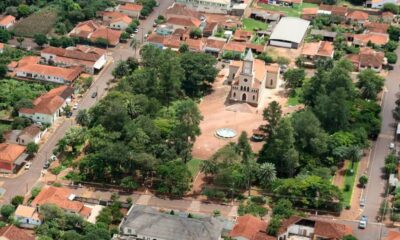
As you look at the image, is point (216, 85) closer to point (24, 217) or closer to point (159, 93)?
point (159, 93)

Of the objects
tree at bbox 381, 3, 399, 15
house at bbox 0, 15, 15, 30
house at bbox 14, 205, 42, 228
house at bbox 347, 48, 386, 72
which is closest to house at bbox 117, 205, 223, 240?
house at bbox 14, 205, 42, 228

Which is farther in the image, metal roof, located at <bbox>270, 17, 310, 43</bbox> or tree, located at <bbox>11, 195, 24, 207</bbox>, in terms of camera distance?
metal roof, located at <bbox>270, 17, 310, 43</bbox>

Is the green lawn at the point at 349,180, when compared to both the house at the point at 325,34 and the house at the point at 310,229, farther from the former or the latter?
the house at the point at 325,34

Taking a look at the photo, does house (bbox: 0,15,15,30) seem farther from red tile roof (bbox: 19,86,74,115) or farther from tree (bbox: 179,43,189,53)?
tree (bbox: 179,43,189,53)

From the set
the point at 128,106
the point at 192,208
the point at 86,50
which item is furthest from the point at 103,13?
the point at 192,208

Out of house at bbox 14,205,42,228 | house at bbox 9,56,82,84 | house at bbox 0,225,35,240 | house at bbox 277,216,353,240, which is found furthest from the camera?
house at bbox 9,56,82,84

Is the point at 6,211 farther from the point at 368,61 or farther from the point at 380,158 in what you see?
the point at 368,61

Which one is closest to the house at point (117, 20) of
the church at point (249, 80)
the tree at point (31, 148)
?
the church at point (249, 80)
